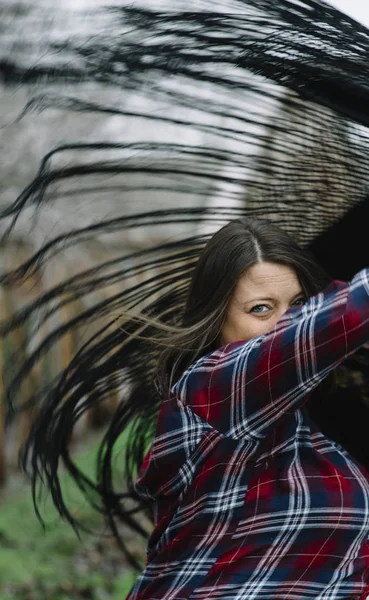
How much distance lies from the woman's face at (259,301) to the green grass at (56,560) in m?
3.13

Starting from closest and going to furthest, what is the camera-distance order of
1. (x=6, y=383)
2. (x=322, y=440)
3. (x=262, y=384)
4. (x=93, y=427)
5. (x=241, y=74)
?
(x=262, y=384)
(x=322, y=440)
(x=241, y=74)
(x=6, y=383)
(x=93, y=427)

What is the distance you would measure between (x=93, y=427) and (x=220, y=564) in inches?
231

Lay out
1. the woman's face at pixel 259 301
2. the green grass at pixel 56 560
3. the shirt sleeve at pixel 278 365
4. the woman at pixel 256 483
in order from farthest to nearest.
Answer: the green grass at pixel 56 560 < the woman's face at pixel 259 301 < the woman at pixel 256 483 < the shirt sleeve at pixel 278 365

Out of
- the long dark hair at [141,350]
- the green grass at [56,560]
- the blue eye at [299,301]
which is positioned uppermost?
the blue eye at [299,301]

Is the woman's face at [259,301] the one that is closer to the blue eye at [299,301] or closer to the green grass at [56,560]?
the blue eye at [299,301]

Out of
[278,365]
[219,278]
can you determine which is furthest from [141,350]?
[278,365]

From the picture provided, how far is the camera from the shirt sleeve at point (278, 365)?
1.65 metres

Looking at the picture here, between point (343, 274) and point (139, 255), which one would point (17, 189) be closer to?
point (139, 255)

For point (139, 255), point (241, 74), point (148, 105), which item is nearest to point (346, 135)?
point (241, 74)

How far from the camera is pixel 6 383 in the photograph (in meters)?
2.81

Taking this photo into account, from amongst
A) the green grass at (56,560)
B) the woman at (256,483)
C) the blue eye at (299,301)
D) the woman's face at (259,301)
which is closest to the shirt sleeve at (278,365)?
the woman at (256,483)

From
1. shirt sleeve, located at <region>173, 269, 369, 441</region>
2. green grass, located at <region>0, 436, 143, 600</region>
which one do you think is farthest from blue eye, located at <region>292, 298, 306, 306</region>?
green grass, located at <region>0, 436, 143, 600</region>

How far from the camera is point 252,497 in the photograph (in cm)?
189

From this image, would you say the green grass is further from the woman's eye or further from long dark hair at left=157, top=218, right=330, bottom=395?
the woman's eye
